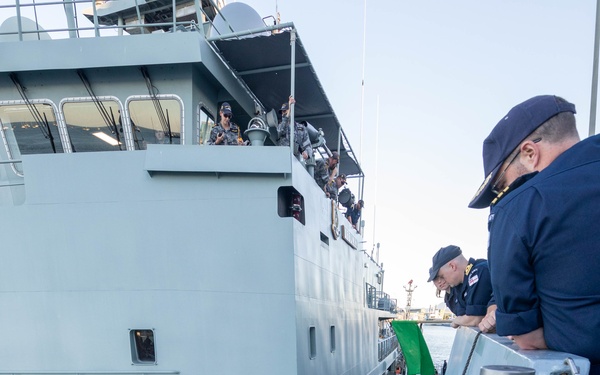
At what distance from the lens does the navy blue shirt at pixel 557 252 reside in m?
1.33

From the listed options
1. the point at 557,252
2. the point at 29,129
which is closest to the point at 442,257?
the point at 557,252

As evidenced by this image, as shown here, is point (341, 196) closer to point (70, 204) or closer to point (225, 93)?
point (225, 93)

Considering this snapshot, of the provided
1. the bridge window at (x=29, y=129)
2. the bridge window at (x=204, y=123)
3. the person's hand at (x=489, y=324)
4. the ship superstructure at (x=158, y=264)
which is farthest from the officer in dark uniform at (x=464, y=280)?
the bridge window at (x=29, y=129)

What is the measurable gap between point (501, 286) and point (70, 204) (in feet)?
16.2

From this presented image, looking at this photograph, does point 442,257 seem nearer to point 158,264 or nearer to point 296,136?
point 158,264

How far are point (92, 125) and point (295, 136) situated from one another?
10.1ft

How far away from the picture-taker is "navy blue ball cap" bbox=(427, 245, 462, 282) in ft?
11.1

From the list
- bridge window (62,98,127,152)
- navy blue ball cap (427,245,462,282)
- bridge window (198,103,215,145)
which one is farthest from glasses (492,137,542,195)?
bridge window (62,98,127,152)

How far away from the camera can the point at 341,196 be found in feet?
38.6

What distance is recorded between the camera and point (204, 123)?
679 cm

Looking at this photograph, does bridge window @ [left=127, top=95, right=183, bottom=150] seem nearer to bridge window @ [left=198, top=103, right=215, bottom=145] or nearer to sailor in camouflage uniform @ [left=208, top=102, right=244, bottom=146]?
bridge window @ [left=198, top=103, right=215, bottom=145]

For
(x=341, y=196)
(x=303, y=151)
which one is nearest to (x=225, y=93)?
(x=303, y=151)

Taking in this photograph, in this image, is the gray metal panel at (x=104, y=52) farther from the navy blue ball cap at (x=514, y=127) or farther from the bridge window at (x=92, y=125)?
the navy blue ball cap at (x=514, y=127)

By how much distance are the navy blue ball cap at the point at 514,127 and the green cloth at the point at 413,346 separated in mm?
5520
